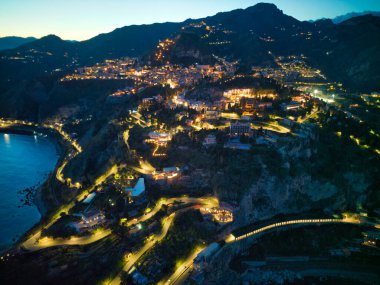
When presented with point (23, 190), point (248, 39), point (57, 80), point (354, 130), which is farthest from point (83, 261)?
point (248, 39)

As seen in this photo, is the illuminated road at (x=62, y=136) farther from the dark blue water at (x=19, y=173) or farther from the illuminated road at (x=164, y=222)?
the illuminated road at (x=164, y=222)

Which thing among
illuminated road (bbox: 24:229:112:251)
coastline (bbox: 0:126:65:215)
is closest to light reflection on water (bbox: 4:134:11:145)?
coastline (bbox: 0:126:65:215)

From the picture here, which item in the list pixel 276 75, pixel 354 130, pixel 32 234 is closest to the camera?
pixel 32 234

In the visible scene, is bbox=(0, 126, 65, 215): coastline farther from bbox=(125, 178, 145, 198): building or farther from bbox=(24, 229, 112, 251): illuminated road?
bbox=(125, 178, 145, 198): building

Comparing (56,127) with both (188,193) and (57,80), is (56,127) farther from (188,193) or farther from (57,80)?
(188,193)

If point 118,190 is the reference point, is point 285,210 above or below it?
below

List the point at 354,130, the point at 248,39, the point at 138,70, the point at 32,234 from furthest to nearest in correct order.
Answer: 1. the point at 248,39
2. the point at 138,70
3. the point at 354,130
4. the point at 32,234

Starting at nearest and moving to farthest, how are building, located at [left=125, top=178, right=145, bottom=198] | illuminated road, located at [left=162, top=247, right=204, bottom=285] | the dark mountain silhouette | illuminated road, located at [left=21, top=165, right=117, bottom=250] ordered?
illuminated road, located at [left=162, top=247, right=204, bottom=285] < illuminated road, located at [left=21, top=165, right=117, bottom=250] < building, located at [left=125, top=178, right=145, bottom=198] < the dark mountain silhouette

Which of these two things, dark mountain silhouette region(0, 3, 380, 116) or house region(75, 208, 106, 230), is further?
dark mountain silhouette region(0, 3, 380, 116)
